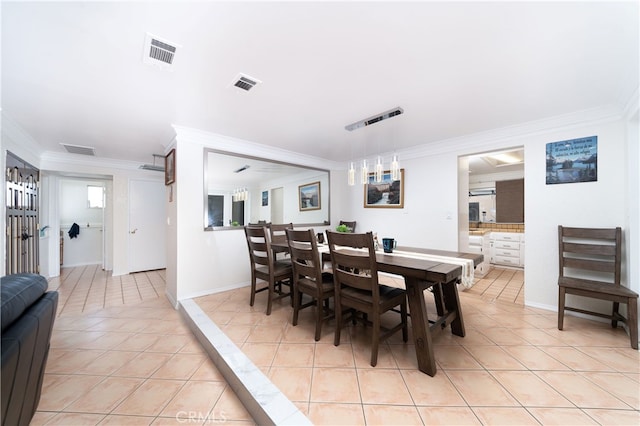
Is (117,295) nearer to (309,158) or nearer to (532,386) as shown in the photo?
(309,158)

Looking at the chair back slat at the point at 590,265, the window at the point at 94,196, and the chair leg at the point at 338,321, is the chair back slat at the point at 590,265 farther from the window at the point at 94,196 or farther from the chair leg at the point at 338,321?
the window at the point at 94,196

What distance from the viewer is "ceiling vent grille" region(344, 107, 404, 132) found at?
2.57 m

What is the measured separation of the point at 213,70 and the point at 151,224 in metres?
4.44

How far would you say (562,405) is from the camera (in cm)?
143

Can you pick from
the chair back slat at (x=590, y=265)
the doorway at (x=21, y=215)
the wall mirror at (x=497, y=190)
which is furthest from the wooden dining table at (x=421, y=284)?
the doorway at (x=21, y=215)

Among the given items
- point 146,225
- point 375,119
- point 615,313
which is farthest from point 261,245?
point 146,225

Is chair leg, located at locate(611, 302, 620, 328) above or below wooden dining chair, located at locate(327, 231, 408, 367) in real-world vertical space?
below

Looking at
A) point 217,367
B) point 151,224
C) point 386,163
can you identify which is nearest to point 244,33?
point 217,367

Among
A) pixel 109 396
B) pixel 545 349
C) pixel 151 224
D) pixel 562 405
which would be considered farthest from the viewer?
pixel 151 224

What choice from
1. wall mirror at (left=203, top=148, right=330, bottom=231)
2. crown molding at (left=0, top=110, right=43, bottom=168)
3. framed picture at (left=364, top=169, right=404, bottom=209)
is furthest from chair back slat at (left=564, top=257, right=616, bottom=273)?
crown molding at (left=0, top=110, right=43, bottom=168)

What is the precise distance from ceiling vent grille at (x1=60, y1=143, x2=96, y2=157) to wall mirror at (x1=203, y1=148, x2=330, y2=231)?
2.16m

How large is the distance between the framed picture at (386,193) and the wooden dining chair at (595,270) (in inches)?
82.8

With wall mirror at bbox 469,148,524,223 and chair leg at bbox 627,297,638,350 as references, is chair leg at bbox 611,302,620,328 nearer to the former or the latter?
chair leg at bbox 627,297,638,350

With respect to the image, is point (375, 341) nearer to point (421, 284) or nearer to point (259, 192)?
point (421, 284)
